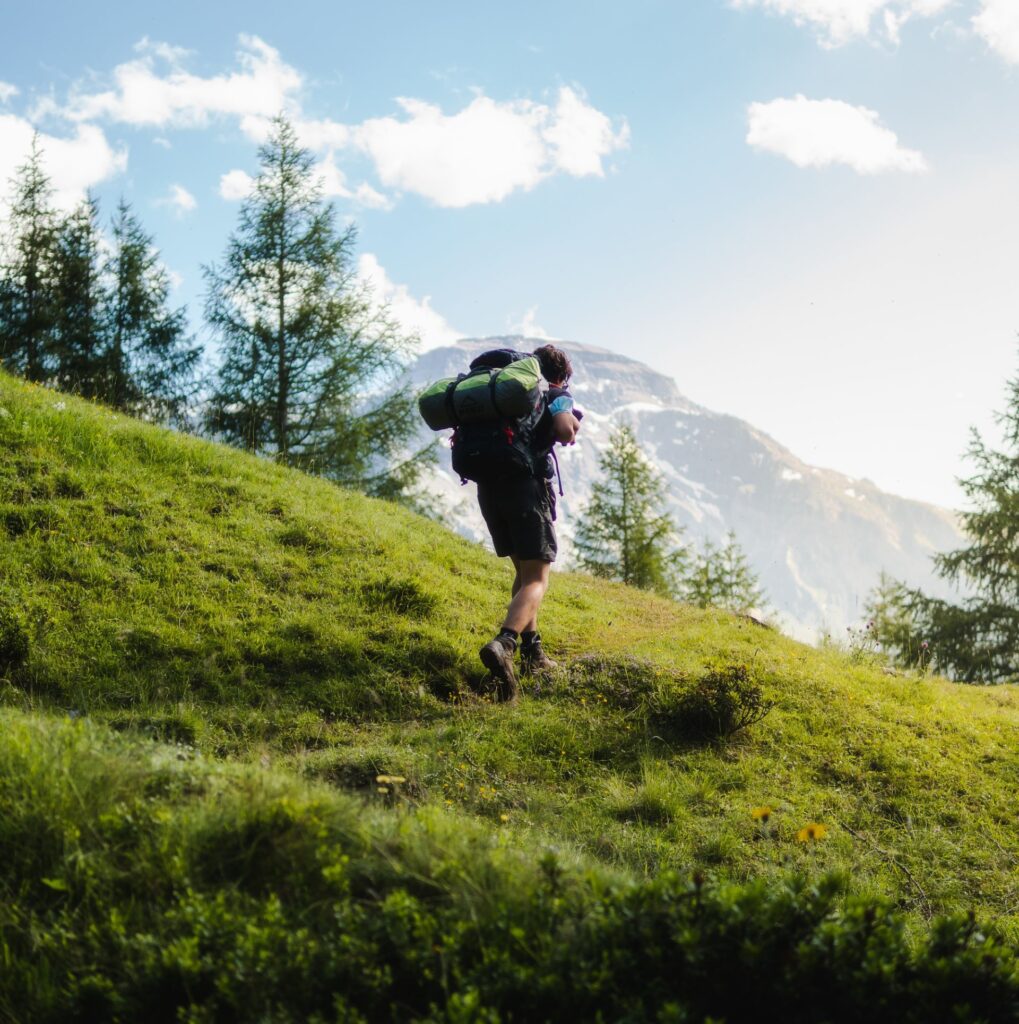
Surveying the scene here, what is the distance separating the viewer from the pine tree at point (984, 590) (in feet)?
67.8

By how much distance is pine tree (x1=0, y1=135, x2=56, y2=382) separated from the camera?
24.4 metres

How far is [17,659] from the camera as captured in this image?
5828mm

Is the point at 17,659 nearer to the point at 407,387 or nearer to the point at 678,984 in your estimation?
the point at 678,984

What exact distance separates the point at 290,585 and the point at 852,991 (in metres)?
6.56

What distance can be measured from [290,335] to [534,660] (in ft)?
52.1

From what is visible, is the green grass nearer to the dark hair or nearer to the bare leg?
the bare leg

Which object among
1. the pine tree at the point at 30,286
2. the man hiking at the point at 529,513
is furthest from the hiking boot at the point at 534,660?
the pine tree at the point at 30,286

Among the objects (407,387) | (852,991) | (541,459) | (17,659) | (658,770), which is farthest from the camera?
(407,387)

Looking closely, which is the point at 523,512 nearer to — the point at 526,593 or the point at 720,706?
the point at 526,593

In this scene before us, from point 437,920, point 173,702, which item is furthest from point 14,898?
point 173,702

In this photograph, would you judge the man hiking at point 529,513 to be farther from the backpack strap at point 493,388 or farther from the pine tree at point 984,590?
the pine tree at point 984,590

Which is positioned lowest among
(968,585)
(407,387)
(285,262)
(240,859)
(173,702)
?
(173,702)

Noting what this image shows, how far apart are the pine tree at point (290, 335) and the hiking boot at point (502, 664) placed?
15.0 meters

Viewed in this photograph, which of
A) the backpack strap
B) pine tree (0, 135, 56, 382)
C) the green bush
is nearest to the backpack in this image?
the backpack strap
